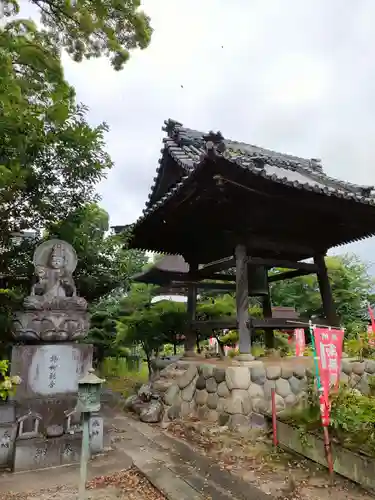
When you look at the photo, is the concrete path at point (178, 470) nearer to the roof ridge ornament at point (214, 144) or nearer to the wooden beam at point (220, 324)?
the wooden beam at point (220, 324)

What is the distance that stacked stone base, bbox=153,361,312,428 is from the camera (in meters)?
5.80

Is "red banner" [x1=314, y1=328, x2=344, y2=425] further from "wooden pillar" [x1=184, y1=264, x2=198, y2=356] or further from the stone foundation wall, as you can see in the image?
"wooden pillar" [x1=184, y1=264, x2=198, y2=356]

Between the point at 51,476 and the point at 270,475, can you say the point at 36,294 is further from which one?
the point at 270,475

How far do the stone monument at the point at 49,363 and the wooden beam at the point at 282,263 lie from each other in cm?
339

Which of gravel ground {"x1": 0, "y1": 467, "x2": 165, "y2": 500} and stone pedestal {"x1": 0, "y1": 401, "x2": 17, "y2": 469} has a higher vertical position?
stone pedestal {"x1": 0, "y1": 401, "x2": 17, "y2": 469}

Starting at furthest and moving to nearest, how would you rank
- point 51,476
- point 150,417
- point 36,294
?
point 150,417
point 36,294
point 51,476

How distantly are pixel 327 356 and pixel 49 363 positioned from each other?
12.3 ft

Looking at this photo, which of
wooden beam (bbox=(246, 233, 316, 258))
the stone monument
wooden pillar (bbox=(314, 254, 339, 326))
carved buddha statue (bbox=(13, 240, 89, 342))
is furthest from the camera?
wooden pillar (bbox=(314, 254, 339, 326))

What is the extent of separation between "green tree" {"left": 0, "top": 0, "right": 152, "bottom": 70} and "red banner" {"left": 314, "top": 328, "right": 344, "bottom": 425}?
5374mm

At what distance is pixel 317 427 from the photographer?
15.0ft

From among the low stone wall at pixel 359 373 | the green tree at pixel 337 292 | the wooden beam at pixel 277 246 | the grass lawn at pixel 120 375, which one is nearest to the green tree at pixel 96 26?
the wooden beam at pixel 277 246

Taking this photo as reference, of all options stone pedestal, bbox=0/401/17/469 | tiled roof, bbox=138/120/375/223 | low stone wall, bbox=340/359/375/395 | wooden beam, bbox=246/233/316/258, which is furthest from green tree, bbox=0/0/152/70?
low stone wall, bbox=340/359/375/395

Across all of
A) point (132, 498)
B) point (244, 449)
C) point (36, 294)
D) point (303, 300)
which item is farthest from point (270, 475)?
point (303, 300)

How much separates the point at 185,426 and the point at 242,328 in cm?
199
